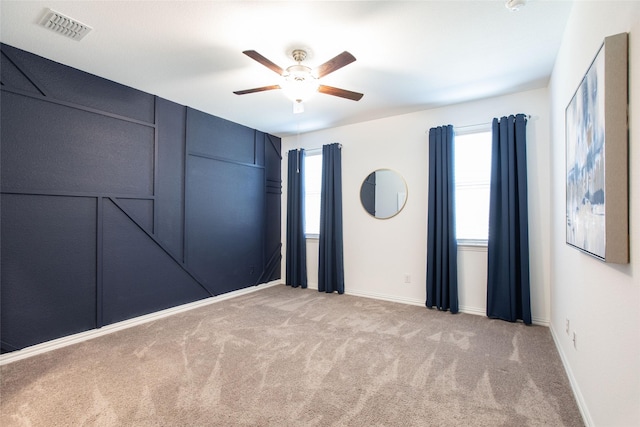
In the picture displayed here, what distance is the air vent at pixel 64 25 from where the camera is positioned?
2177 mm

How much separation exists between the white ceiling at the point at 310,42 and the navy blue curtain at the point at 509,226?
22.8 inches

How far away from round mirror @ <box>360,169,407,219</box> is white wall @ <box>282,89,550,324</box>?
75 mm

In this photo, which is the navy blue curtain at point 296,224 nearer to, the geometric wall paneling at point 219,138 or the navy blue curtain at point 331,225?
the navy blue curtain at point 331,225

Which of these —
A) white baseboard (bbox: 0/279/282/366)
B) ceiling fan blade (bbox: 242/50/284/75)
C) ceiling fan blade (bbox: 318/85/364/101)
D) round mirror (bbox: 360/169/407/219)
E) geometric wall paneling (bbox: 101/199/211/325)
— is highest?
ceiling fan blade (bbox: 242/50/284/75)

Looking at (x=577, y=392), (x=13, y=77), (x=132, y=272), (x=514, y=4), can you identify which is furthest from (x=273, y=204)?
(x=577, y=392)

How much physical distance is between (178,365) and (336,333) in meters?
1.45

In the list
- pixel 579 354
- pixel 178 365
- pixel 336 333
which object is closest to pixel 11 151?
pixel 178 365

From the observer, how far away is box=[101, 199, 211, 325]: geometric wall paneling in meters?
3.14

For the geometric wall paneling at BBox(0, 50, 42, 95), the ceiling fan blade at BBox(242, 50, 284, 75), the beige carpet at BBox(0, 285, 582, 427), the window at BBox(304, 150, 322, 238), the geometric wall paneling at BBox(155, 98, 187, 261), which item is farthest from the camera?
the window at BBox(304, 150, 322, 238)

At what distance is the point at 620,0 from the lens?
1305 mm

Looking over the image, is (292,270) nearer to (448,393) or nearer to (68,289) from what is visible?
(68,289)

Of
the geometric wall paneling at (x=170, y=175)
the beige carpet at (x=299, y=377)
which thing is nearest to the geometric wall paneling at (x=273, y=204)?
the geometric wall paneling at (x=170, y=175)

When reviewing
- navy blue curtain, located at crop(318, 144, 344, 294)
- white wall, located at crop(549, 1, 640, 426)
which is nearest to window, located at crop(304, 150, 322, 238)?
navy blue curtain, located at crop(318, 144, 344, 294)

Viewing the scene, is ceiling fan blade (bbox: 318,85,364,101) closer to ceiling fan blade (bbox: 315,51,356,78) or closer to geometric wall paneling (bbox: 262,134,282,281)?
ceiling fan blade (bbox: 315,51,356,78)
